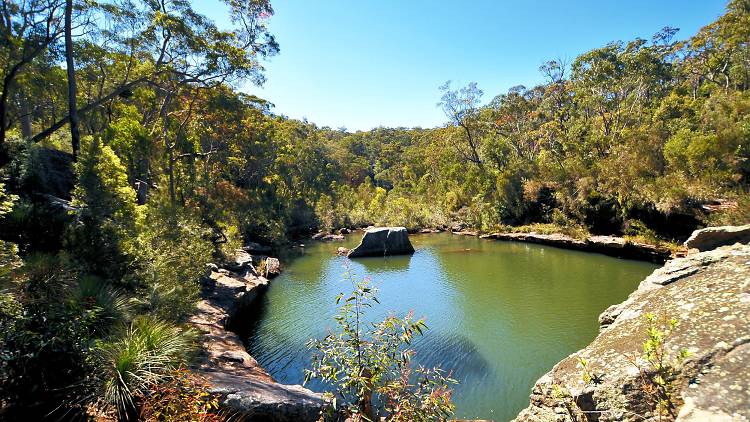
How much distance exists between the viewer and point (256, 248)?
2608 centimetres

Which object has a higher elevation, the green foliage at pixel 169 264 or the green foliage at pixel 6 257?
the green foliage at pixel 6 257

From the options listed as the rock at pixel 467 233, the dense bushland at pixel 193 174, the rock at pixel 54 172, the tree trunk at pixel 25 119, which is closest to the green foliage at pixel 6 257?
the dense bushland at pixel 193 174

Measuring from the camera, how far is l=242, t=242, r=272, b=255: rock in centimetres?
2560

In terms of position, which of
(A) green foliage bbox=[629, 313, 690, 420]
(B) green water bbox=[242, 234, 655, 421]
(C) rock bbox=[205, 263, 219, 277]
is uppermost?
(A) green foliage bbox=[629, 313, 690, 420]

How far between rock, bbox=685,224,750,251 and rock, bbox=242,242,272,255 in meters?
23.0

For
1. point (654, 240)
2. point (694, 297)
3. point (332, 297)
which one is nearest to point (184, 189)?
point (332, 297)

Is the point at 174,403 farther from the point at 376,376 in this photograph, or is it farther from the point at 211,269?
the point at 211,269

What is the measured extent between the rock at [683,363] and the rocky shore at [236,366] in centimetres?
310

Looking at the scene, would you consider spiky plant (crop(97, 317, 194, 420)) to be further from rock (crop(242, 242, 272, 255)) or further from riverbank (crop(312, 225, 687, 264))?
rock (crop(242, 242, 272, 255))

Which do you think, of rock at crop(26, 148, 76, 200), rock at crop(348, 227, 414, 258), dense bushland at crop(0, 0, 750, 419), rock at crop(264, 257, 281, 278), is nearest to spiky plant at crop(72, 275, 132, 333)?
dense bushland at crop(0, 0, 750, 419)

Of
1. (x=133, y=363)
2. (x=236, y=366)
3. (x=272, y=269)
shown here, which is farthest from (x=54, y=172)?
(x=133, y=363)

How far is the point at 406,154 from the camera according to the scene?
65.5 metres

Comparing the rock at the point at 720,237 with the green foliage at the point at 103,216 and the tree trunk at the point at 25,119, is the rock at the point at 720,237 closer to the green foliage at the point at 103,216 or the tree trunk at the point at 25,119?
the green foliage at the point at 103,216

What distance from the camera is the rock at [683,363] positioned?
2723 mm
